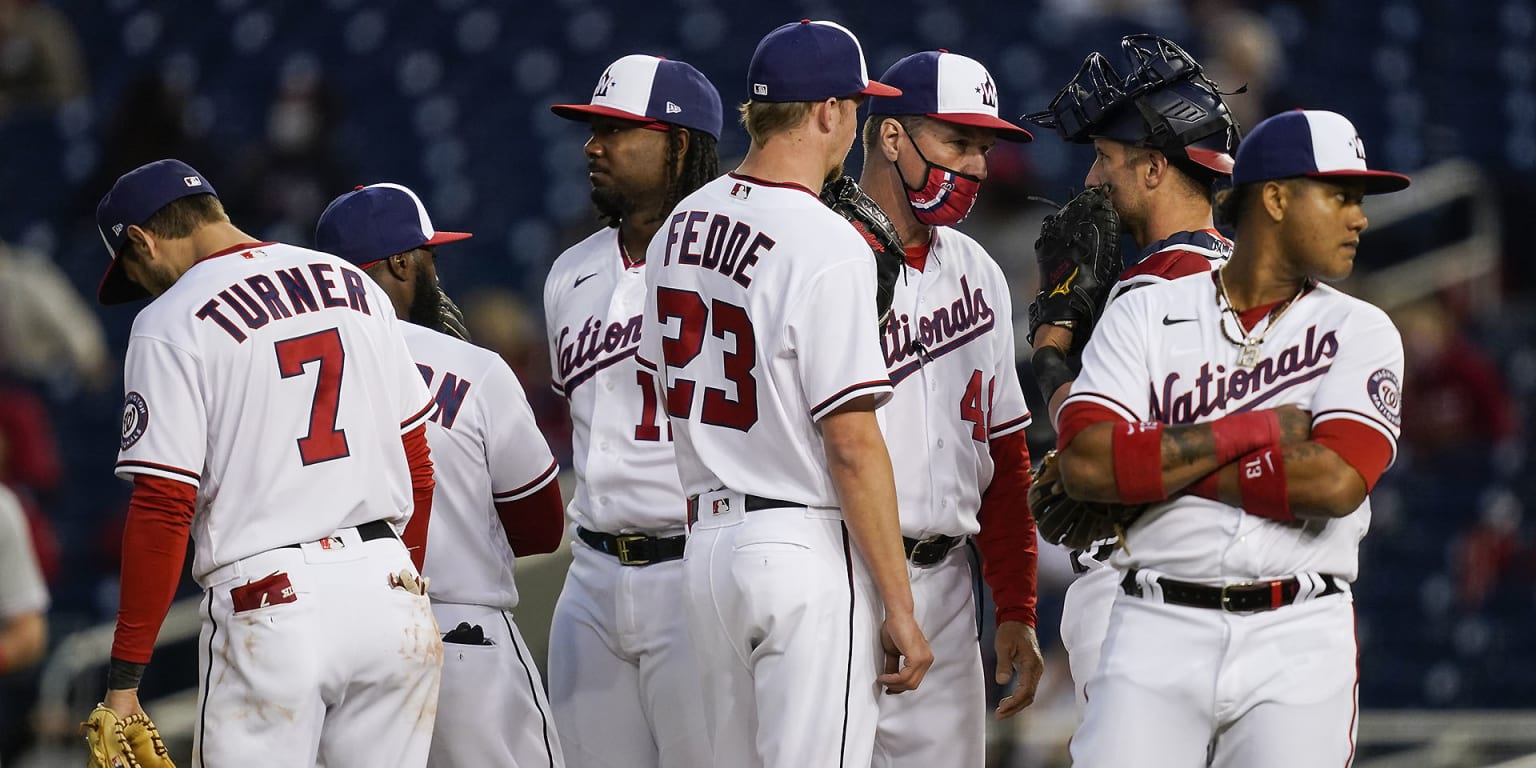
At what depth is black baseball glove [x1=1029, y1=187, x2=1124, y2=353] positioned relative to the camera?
3.55 metres

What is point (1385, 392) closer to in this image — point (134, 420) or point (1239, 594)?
point (1239, 594)

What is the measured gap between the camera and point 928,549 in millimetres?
3596

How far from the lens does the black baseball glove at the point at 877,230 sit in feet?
11.4

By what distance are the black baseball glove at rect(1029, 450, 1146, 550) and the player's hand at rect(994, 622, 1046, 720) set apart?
19.1 inches

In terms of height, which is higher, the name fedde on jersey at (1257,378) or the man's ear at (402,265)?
the man's ear at (402,265)

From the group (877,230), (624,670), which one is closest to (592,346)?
(624,670)

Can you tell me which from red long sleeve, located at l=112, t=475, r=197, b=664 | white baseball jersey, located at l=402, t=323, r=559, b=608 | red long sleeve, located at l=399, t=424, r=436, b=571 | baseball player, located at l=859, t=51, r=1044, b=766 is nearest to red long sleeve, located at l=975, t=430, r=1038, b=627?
baseball player, located at l=859, t=51, r=1044, b=766

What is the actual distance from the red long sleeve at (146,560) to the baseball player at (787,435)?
913 millimetres

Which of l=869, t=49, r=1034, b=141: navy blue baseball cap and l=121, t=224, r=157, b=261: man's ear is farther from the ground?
l=869, t=49, r=1034, b=141: navy blue baseball cap

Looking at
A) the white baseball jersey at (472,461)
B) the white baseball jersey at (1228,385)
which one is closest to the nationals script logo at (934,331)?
the white baseball jersey at (1228,385)

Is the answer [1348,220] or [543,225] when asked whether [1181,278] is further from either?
[543,225]

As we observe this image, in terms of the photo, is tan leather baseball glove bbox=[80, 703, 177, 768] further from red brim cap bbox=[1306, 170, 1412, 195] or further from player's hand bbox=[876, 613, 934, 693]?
red brim cap bbox=[1306, 170, 1412, 195]

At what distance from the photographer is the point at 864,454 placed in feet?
10.2

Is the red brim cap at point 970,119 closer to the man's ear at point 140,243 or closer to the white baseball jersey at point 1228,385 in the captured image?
the white baseball jersey at point 1228,385
